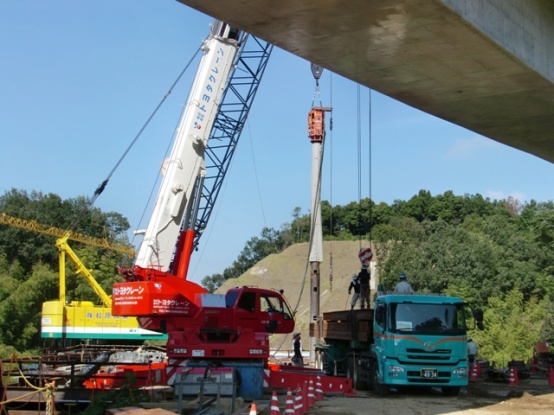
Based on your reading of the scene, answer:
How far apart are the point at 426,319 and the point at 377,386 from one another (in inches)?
90.0

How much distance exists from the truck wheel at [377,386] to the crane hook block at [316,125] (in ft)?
41.7

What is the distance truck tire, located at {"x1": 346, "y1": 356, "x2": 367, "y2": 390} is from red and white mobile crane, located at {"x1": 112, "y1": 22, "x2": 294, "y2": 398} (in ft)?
6.94

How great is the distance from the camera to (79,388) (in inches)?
680

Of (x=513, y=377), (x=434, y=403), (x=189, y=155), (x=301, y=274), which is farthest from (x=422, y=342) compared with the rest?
(x=301, y=274)

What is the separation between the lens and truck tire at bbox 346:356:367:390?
20.3 metres

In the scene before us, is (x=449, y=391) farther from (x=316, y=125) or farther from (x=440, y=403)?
(x=316, y=125)

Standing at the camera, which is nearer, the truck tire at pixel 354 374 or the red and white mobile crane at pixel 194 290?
the red and white mobile crane at pixel 194 290

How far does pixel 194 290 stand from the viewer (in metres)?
21.0

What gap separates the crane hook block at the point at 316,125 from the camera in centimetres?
2939

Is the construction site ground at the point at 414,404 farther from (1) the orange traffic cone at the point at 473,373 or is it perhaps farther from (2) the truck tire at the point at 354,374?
(1) the orange traffic cone at the point at 473,373

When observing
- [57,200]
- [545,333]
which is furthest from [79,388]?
[57,200]

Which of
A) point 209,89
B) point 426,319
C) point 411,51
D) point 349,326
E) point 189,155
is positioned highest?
point 209,89

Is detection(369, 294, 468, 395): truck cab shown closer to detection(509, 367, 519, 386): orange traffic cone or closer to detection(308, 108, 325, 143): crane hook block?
detection(509, 367, 519, 386): orange traffic cone

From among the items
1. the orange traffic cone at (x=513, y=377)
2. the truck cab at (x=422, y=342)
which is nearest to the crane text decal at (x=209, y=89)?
the truck cab at (x=422, y=342)
